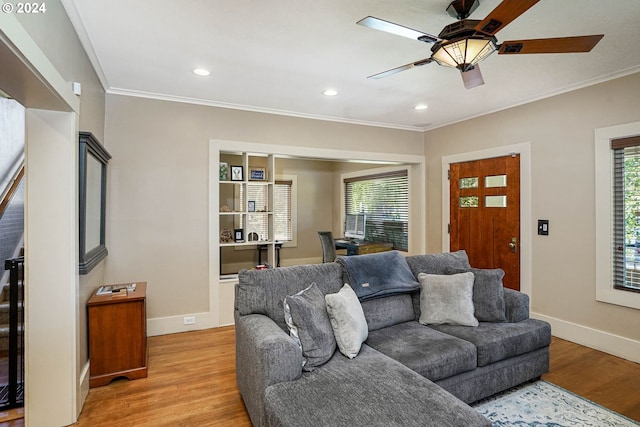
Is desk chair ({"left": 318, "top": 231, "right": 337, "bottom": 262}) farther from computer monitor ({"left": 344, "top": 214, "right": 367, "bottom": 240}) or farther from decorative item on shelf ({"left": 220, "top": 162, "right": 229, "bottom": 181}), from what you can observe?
decorative item on shelf ({"left": 220, "top": 162, "right": 229, "bottom": 181})

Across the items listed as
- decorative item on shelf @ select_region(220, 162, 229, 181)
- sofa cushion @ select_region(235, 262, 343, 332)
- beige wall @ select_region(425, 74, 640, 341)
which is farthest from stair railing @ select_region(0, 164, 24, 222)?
beige wall @ select_region(425, 74, 640, 341)

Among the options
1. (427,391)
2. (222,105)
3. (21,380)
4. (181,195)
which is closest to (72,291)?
(21,380)

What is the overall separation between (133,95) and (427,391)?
3804mm

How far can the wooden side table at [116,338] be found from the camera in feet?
8.68

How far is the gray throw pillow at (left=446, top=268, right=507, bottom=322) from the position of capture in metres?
2.73

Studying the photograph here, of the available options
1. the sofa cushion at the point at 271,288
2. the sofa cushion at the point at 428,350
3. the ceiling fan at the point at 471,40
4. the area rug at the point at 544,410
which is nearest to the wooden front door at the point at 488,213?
the area rug at the point at 544,410

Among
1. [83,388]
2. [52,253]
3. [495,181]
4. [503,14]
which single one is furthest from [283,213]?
[503,14]

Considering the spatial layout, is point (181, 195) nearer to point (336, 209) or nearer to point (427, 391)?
point (427, 391)

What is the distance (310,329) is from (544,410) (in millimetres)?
1705

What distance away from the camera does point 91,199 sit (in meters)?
2.79

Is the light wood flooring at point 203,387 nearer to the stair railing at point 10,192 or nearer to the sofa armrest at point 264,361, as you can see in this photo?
the sofa armrest at point 264,361

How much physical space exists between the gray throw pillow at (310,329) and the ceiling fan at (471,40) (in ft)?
5.24

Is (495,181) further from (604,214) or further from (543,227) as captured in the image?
(604,214)

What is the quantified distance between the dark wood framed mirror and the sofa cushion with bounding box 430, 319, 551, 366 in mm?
2680
